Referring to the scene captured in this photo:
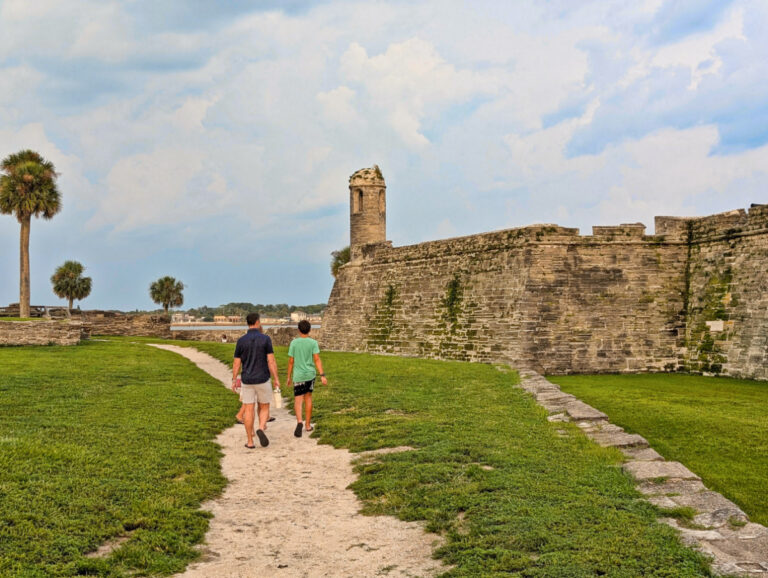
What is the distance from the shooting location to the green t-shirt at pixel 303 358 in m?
10.2

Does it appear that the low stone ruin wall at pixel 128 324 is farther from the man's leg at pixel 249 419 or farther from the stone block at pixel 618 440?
the stone block at pixel 618 440

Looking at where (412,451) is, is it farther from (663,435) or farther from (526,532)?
(663,435)

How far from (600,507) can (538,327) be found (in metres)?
14.6

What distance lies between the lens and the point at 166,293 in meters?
68.1

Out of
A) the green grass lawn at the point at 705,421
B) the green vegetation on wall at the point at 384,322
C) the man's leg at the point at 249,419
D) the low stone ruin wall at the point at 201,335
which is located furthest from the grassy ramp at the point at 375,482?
the low stone ruin wall at the point at 201,335

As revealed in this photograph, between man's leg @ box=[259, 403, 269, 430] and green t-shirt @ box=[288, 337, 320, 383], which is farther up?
green t-shirt @ box=[288, 337, 320, 383]

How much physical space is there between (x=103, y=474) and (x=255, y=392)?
2.69m

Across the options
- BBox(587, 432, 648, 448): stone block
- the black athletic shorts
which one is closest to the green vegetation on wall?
the black athletic shorts

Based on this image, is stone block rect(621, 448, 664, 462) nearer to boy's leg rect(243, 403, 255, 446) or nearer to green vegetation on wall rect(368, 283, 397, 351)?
boy's leg rect(243, 403, 255, 446)

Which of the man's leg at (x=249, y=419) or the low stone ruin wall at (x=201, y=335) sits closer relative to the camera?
the man's leg at (x=249, y=419)

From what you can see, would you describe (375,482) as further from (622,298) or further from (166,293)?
(166,293)

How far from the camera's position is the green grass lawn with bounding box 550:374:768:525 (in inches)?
295

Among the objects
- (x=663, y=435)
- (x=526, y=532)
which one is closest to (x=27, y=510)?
(x=526, y=532)

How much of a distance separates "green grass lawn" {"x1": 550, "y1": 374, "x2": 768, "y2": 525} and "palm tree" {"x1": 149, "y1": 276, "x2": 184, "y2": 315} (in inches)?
2230
